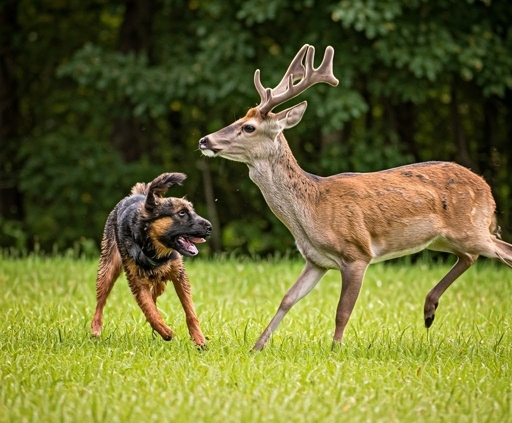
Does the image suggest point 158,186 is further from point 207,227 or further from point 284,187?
point 284,187

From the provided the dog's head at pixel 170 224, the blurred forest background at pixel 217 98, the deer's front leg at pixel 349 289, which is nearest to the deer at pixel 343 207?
the deer's front leg at pixel 349 289

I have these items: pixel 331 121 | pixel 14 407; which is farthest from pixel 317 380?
pixel 331 121

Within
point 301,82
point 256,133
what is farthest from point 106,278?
point 301,82

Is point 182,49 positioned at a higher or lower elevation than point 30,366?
higher

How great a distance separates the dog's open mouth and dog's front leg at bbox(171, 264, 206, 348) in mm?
Result: 255

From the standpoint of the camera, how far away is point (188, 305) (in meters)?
7.48

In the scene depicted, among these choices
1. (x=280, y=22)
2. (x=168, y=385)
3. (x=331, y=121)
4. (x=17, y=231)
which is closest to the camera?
(x=168, y=385)

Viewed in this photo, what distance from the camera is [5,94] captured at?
17969 mm

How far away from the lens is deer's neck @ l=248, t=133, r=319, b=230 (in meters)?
7.49

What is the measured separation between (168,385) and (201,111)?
11465 mm

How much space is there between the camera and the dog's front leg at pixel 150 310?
7.20 m

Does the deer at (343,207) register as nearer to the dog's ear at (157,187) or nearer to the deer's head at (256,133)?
A: the deer's head at (256,133)

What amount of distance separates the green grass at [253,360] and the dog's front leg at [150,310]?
0.11m

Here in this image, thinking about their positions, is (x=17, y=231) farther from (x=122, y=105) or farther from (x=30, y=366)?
(x=30, y=366)
